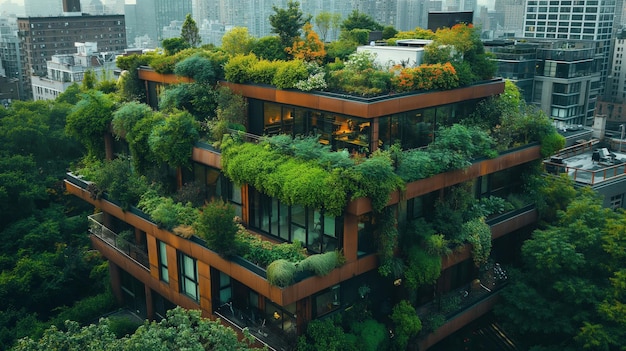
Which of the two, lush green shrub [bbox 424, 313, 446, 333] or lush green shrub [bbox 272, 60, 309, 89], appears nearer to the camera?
lush green shrub [bbox 424, 313, 446, 333]

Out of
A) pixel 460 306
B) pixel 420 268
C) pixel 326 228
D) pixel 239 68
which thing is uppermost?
pixel 239 68

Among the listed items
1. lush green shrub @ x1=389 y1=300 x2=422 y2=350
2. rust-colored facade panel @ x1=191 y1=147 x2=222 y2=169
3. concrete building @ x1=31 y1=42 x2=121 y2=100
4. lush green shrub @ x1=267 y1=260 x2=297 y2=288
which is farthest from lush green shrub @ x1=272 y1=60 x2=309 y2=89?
concrete building @ x1=31 y1=42 x2=121 y2=100

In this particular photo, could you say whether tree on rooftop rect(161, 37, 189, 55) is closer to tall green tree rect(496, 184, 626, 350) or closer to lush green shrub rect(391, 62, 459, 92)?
lush green shrub rect(391, 62, 459, 92)

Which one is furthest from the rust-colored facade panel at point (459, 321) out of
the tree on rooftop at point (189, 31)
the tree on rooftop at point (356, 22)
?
the tree on rooftop at point (189, 31)

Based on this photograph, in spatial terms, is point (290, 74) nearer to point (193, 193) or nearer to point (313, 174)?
point (313, 174)

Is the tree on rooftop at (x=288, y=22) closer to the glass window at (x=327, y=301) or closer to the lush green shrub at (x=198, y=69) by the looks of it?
the lush green shrub at (x=198, y=69)

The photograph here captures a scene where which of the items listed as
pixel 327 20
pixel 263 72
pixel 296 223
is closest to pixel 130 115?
pixel 263 72
